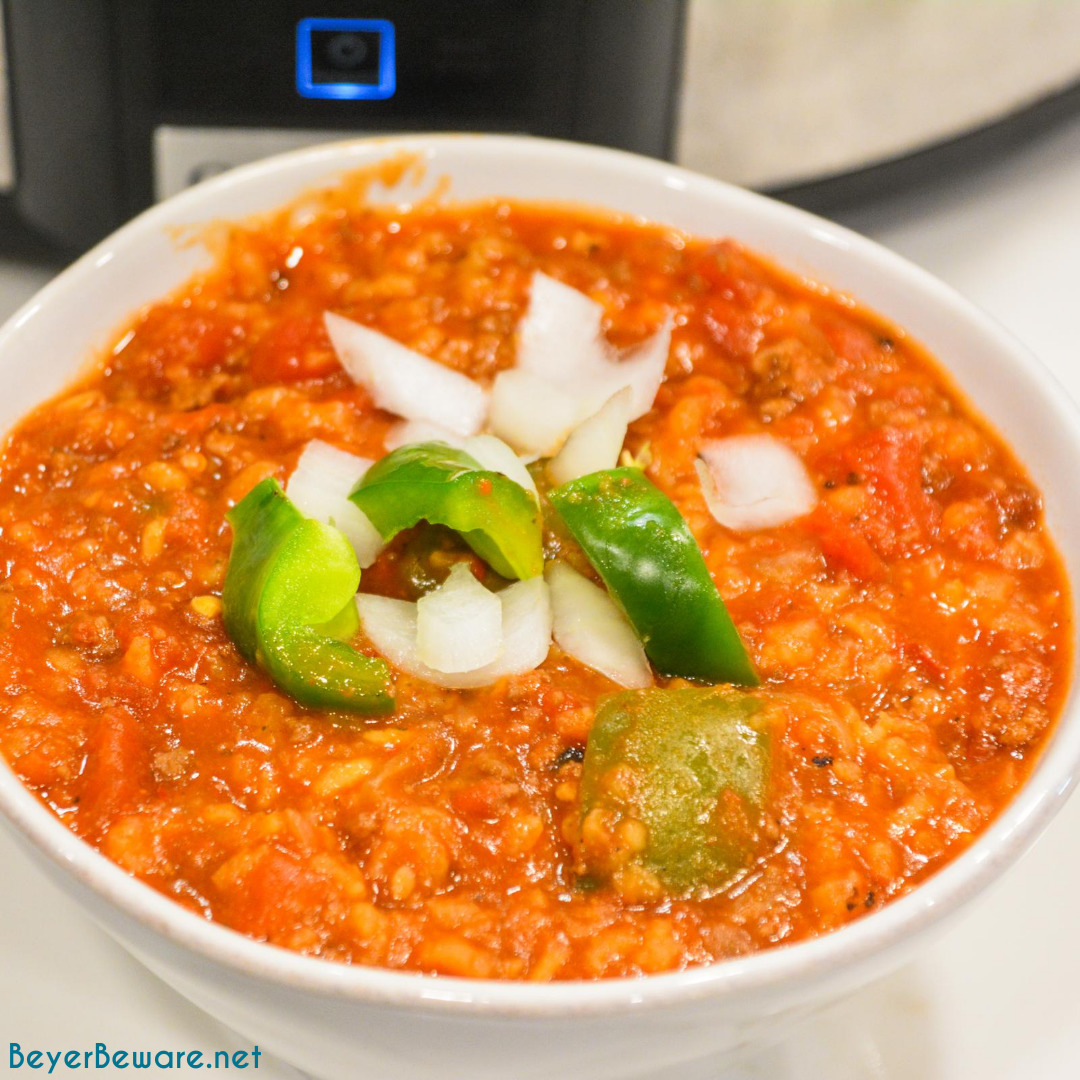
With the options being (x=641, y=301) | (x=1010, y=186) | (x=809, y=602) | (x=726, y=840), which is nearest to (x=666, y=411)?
(x=641, y=301)

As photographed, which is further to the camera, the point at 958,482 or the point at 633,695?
the point at 958,482

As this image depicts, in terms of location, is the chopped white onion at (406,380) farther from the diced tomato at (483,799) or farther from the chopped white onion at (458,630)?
the diced tomato at (483,799)

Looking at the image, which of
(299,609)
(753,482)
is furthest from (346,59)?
(299,609)

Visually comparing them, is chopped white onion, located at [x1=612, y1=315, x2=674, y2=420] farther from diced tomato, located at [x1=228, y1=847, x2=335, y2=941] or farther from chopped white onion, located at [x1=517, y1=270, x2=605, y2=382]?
diced tomato, located at [x1=228, y1=847, x2=335, y2=941]

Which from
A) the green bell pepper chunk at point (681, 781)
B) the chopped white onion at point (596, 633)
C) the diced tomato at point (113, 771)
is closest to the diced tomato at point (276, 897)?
the diced tomato at point (113, 771)

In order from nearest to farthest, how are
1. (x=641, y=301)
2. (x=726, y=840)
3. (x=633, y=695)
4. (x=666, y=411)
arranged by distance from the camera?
(x=726, y=840)
(x=633, y=695)
(x=666, y=411)
(x=641, y=301)

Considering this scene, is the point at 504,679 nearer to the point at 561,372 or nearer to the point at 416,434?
the point at 416,434

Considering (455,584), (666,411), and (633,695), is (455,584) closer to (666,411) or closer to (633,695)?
(633,695)
